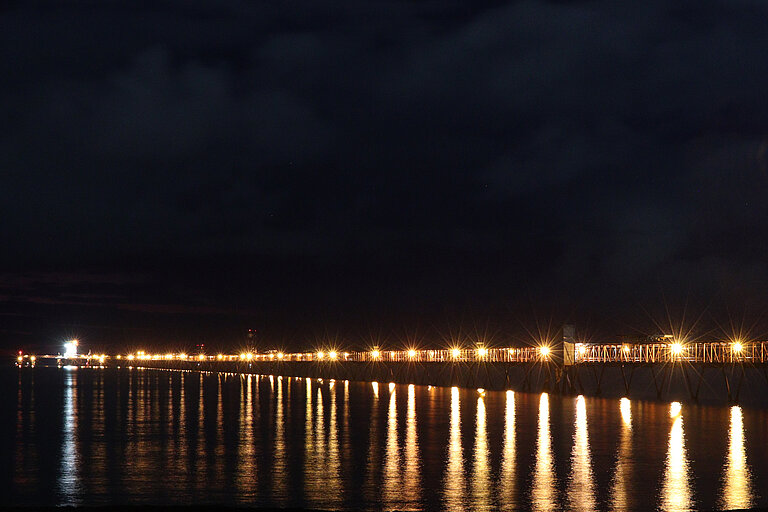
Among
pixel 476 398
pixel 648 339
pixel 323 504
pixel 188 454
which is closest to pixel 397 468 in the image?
pixel 323 504

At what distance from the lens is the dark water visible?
29.1 meters

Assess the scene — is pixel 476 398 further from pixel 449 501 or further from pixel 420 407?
pixel 449 501

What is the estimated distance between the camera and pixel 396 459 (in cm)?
3812

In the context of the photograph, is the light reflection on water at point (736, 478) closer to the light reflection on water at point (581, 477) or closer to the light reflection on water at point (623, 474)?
the light reflection on water at point (623, 474)

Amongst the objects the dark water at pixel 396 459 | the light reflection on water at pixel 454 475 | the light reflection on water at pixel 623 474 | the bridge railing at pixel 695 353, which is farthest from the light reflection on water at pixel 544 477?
the bridge railing at pixel 695 353

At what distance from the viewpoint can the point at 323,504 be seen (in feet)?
91.5

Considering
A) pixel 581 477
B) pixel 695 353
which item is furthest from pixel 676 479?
pixel 695 353

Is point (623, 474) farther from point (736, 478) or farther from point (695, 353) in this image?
point (695, 353)

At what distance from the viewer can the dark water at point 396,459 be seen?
95.4 feet

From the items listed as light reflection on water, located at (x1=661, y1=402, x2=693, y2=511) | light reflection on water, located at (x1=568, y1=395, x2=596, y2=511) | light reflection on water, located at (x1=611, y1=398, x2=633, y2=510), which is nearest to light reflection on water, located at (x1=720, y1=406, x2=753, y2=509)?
light reflection on water, located at (x1=661, y1=402, x2=693, y2=511)

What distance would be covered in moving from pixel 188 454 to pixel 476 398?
169ft

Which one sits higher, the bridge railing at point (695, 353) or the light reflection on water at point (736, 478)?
the bridge railing at point (695, 353)

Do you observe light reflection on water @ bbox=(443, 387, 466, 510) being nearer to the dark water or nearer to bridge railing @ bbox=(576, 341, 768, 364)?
the dark water

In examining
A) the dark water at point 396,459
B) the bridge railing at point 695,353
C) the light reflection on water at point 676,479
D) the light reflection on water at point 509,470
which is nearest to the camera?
the light reflection on water at point 676,479
